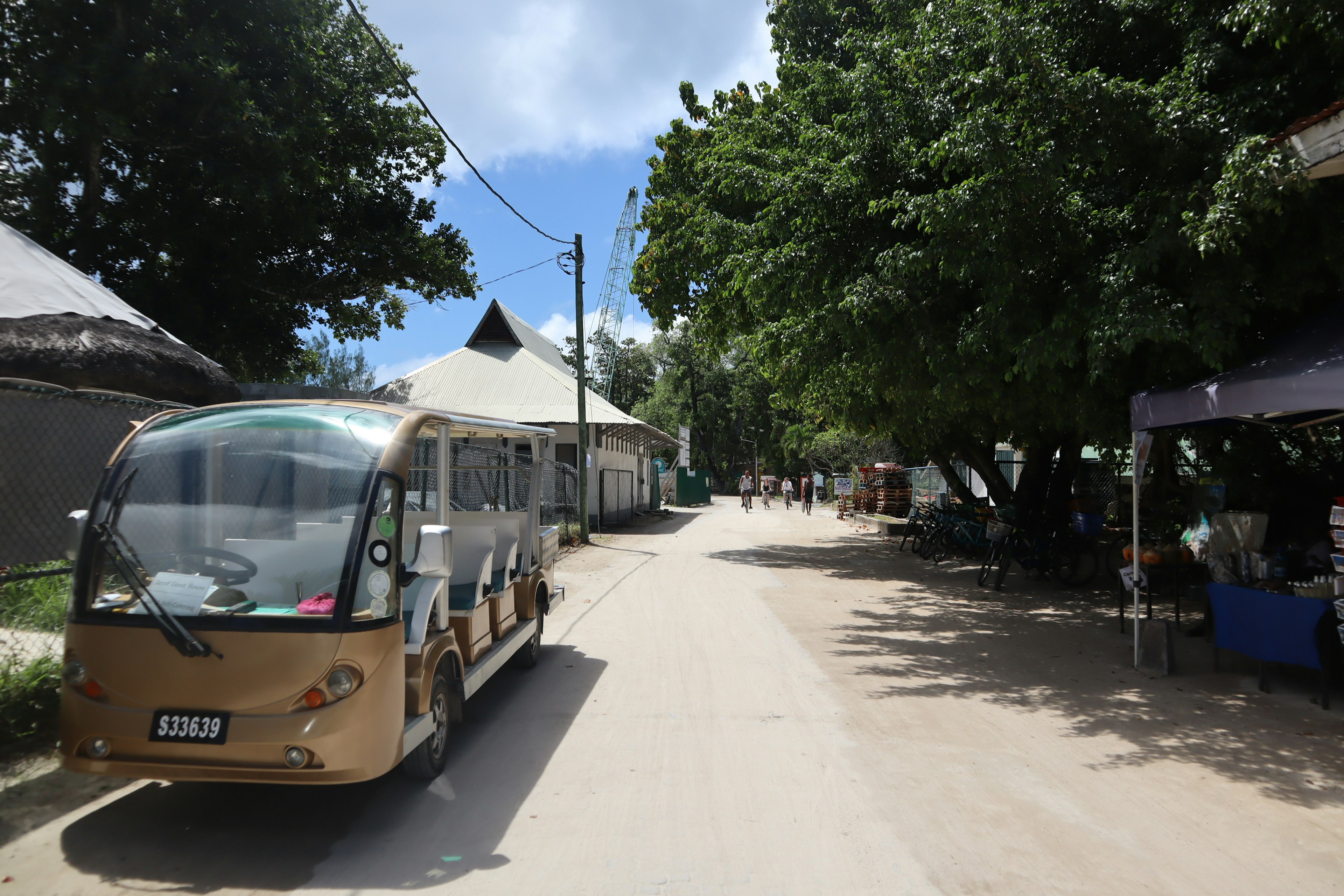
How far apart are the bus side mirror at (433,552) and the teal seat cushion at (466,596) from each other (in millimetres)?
1290

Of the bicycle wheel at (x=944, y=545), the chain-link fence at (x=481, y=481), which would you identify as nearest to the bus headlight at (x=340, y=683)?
the chain-link fence at (x=481, y=481)

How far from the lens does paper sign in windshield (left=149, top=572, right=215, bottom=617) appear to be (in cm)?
407

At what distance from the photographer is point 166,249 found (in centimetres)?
1880

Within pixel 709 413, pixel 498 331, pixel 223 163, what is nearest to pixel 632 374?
pixel 709 413

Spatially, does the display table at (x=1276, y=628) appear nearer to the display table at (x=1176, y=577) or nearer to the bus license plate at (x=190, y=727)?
the display table at (x=1176, y=577)

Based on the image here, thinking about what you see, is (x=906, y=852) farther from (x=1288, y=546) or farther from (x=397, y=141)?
(x=397, y=141)

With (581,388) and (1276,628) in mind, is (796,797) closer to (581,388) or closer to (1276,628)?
(1276,628)

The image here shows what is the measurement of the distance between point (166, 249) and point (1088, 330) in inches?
756

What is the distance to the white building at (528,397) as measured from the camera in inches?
1091

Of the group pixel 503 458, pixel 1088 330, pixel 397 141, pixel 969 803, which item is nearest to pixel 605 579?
pixel 503 458

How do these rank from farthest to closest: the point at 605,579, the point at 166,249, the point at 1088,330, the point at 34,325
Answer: the point at 166,249
the point at 605,579
the point at 1088,330
the point at 34,325

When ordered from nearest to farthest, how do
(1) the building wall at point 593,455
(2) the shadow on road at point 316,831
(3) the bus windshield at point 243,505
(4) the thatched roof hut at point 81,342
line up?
(2) the shadow on road at point 316,831 < (3) the bus windshield at point 243,505 < (4) the thatched roof hut at point 81,342 < (1) the building wall at point 593,455

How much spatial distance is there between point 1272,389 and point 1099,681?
2937mm

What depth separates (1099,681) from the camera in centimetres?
760
